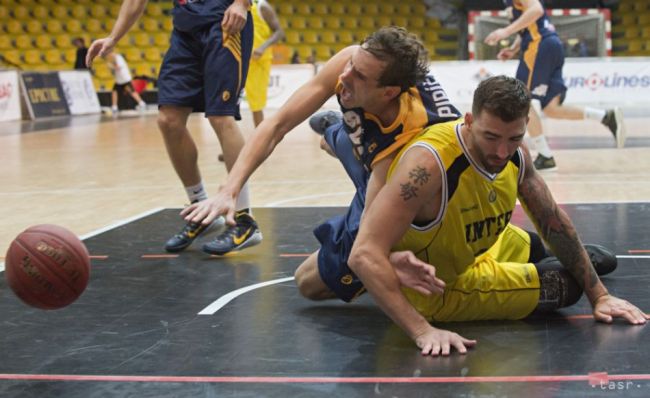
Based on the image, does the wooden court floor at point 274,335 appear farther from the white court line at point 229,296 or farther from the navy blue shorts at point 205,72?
the navy blue shorts at point 205,72

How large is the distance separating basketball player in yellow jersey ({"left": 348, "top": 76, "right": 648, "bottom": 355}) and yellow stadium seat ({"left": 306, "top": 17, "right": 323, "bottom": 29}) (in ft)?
66.5

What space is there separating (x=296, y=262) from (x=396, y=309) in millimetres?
1492

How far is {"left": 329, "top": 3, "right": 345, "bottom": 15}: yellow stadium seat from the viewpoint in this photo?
23.5 metres

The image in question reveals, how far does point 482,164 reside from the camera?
2.97 metres

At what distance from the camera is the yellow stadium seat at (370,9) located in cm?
2330

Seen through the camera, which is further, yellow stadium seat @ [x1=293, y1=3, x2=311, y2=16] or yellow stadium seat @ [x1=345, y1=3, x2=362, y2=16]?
yellow stadium seat @ [x1=293, y1=3, x2=311, y2=16]

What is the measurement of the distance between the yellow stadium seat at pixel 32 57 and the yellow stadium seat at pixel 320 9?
7.01 metres

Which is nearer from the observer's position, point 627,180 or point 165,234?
point 165,234

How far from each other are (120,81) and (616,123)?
1262 cm

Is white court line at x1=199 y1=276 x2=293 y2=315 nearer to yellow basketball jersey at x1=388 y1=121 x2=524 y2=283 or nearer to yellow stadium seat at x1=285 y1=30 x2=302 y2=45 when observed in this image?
yellow basketball jersey at x1=388 y1=121 x2=524 y2=283

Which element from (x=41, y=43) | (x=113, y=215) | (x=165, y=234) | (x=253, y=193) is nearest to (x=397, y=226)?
(x=165, y=234)

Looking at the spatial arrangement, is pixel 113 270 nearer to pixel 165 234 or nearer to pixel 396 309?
pixel 165 234

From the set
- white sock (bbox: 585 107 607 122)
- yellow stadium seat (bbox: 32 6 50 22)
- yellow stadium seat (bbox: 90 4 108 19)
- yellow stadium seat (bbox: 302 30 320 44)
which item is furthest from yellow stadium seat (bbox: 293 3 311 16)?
white sock (bbox: 585 107 607 122)

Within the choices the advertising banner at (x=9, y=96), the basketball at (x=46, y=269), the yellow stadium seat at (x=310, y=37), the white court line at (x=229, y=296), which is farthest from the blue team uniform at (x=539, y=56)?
the yellow stadium seat at (x=310, y=37)
